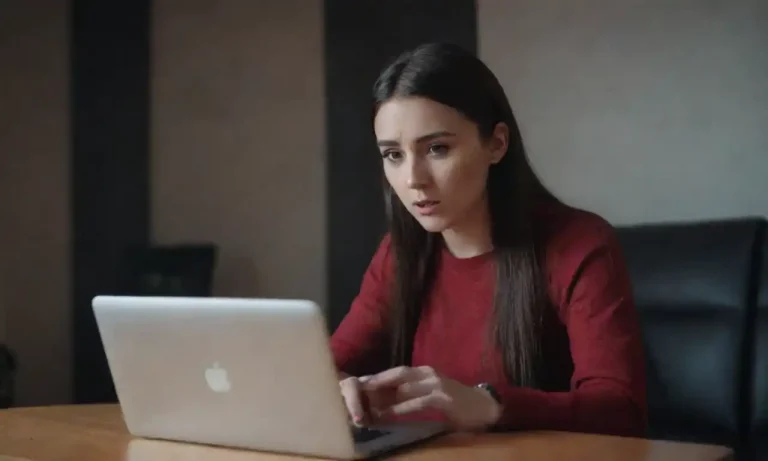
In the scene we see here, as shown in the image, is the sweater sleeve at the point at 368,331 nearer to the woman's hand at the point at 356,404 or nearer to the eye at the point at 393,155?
the eye at the point at 393,155

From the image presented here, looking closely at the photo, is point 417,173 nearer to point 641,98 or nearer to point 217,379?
point 217,379

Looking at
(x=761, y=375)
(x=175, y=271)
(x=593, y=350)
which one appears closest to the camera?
(x=593, y=350)

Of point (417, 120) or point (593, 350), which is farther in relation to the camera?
point (417, 120)

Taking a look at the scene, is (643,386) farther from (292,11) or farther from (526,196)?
(292,11)

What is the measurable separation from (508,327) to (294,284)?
176cm

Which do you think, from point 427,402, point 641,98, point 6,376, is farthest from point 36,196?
point 427,402

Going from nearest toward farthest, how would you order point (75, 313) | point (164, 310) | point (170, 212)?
1. point (164, 310)
2. point (75, 313)
3. point (170, 212)

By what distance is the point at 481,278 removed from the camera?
1597 millimetres

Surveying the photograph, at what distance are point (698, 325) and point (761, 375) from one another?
18 cm

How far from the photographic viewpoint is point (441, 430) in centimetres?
118

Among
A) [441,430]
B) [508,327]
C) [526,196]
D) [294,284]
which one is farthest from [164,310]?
[294,284]

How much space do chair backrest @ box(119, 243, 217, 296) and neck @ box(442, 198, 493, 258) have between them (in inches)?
60.9

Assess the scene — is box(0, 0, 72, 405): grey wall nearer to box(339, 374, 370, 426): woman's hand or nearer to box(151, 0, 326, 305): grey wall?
box(151, 0, 326, 305): grey wall

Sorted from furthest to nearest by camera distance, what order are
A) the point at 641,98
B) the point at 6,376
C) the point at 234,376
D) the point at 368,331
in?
the point at 6,376
the point at 641,98
the point at 368,331
the point at 234,376
